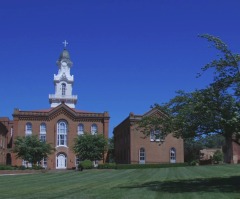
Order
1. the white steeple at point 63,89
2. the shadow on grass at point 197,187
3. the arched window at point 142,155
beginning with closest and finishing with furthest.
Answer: the shadow on grass at point 197,187
the arched window at point 142,155
the white steeple at point 63,89

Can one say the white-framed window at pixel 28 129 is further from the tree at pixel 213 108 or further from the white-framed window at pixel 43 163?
the tree at pixel 213 108

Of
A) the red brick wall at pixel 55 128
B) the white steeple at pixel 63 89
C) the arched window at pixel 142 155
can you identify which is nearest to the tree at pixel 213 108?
the arched window at pixel 142 155

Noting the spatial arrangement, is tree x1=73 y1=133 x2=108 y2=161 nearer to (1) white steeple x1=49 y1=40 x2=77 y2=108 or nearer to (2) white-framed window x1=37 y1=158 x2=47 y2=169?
(2) white-framed window x1=37 y1=158 x2=47 y2=169

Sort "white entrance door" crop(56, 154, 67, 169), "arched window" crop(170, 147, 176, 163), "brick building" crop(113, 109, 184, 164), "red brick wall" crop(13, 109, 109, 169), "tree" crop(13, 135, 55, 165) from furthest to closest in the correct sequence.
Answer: "white entrance door" crop(56, 154, 67, 169), "red brick wall" crop(13, 109, 109, 169), "arched window" crop(170, 147, 176, 163), "brick building" crop(113, 109, 184, 164), "tree" crop(13, 135, 55, 165)

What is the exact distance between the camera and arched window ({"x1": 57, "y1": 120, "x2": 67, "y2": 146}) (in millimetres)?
66688

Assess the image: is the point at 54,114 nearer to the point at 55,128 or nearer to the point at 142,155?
the point at 55,128

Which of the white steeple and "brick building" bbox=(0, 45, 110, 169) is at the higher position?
the white steeple

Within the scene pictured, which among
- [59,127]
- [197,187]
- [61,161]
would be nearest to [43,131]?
[59,127]

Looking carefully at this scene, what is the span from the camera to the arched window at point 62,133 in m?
66.7

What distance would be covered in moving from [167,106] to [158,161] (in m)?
42.2

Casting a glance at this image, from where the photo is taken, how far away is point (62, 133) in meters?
67.2

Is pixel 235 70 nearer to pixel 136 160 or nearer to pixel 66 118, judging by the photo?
pixel 136 160

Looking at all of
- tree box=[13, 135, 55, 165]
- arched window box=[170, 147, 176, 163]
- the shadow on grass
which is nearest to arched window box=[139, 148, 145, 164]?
arched window box=[170, 147, 176, 163]

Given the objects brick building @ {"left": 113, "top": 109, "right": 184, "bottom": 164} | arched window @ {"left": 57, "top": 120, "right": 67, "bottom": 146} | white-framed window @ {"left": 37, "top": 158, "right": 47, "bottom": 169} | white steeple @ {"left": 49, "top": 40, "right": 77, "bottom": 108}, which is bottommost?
white-framed window @ {"left": 37, "top": 158, "right": 47, "bottom": 169}
